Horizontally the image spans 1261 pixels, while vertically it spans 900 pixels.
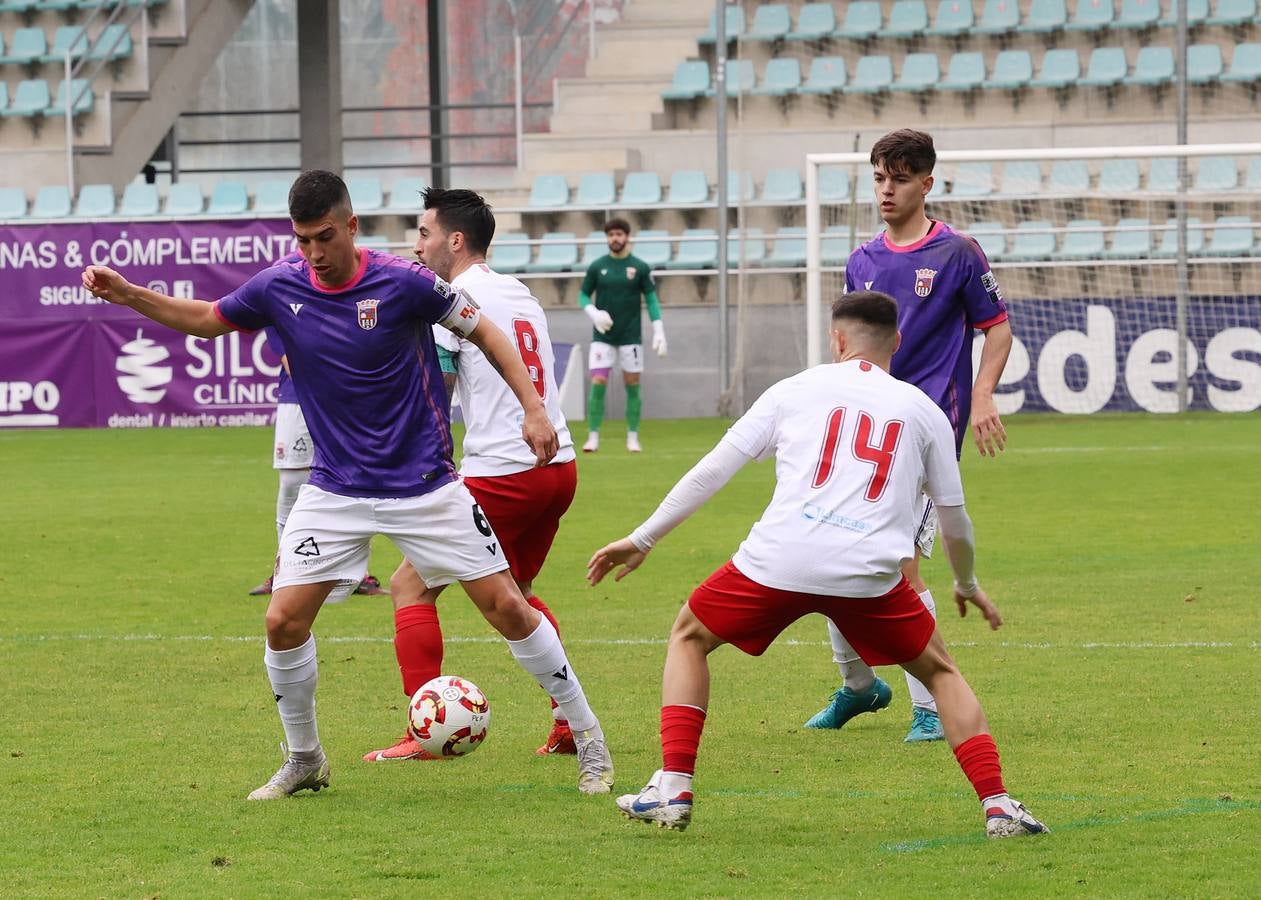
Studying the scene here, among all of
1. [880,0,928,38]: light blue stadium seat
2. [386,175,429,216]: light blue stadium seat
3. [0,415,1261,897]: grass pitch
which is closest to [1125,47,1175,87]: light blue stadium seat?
[880,0,928,38]: light blue stadium seat

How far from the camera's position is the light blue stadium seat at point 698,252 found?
24.9 m

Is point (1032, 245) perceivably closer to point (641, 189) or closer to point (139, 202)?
point (641, 189)

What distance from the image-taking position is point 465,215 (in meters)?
6.58

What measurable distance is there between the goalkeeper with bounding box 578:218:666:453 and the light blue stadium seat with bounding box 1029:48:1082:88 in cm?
910

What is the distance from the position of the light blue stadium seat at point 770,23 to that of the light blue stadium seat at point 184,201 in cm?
857

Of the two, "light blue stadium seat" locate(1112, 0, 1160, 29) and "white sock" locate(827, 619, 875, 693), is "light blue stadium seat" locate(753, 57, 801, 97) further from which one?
"white sock" locate(827, 619, 875, 693)

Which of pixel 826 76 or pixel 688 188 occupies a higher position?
pixel 826 76

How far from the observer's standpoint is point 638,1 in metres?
30.4

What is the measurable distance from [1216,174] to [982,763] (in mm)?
20462

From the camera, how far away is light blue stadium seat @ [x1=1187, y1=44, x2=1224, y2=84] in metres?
25.9

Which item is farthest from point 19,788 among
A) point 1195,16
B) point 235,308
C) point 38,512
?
point 1195,16

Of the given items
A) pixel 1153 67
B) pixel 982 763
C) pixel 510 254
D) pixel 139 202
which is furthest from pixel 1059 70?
Result: pixel 982 763

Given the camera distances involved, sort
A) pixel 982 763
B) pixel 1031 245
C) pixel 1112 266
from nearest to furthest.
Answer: pixel 982 763 < pixel 1112 266 < pixel 1031 245

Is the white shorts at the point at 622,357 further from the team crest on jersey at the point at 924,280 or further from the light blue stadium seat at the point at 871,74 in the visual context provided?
the team crest on jersey at the point at 924,280
